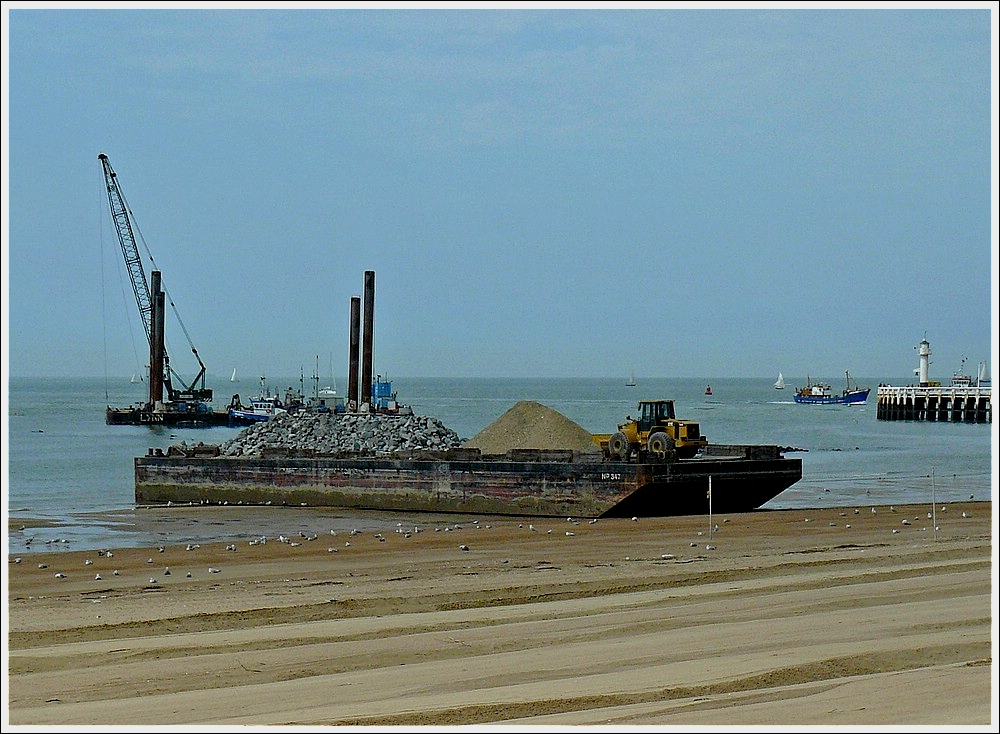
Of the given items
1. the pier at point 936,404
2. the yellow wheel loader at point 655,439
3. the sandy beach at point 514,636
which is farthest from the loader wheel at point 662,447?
the pier at point 936,404

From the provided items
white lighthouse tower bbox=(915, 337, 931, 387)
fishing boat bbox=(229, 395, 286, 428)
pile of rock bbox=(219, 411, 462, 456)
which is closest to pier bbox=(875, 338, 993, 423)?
white lighthouse tower bbox=(915, 337, 931, 387)

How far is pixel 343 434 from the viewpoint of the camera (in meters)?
37.7

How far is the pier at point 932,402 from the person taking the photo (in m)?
102

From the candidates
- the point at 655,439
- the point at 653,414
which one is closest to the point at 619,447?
the point at 655,439

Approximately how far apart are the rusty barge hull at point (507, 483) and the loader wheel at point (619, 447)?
0.40 meters

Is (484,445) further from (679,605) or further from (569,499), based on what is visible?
(679,605)

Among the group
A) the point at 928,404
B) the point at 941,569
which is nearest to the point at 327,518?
the point at 941,569

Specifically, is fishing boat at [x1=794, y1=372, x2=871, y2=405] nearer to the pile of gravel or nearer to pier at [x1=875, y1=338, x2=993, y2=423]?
pier at [x1=875, y1=338, x2=993, y2=423]

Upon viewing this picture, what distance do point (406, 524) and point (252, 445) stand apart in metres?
12.9

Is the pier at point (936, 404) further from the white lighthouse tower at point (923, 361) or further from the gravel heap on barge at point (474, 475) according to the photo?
the gravel heap on barge at point (474, 475)

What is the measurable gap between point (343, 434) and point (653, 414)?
40.7ft

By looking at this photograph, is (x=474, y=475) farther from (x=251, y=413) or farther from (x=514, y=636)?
(x=251, y=413)

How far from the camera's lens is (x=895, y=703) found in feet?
26.9

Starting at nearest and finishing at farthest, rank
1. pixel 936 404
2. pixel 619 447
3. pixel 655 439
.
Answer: pixel 655 439, pixel 619 447, pixel 936 404
